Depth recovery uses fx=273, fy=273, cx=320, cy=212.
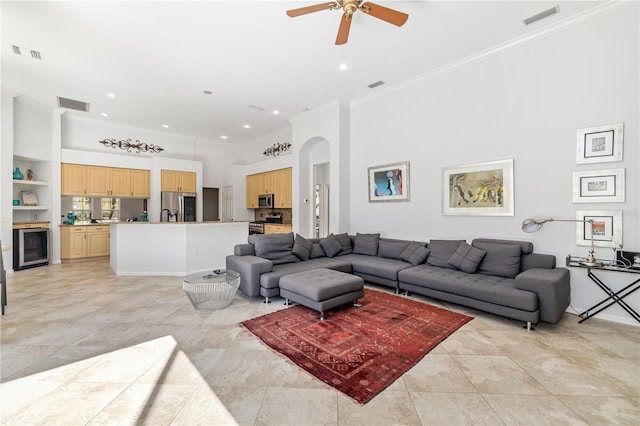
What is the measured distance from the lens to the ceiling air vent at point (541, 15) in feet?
10.3

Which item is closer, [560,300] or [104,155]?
[560,300]

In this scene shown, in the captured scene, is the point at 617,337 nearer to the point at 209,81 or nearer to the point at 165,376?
the point at 165,376

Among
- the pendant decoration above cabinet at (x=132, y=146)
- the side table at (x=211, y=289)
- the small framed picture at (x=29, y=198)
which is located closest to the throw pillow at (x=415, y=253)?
the side table at (x=211, y=289)

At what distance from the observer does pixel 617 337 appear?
8.91ft

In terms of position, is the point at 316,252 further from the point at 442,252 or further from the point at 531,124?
the point at 531,124

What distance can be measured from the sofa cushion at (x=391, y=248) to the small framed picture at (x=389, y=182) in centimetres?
85

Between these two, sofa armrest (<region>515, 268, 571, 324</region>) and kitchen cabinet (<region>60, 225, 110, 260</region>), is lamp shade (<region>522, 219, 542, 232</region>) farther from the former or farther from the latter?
kitchen cabinet (<region>60, 225, 110, 260</region>)

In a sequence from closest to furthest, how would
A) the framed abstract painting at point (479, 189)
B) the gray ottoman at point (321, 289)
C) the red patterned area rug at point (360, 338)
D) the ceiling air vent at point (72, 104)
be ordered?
the red patterned area rug at point (360, 338)
the gray ottoman at point (321, 289)
the framed abstract painting at point (479, 189)
the ceiling air vent at point (72, 104)

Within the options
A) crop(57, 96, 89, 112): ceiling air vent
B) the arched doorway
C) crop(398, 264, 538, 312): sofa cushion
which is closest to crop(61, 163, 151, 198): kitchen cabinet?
crop(57, 96, 89, 112): ceiling air vent

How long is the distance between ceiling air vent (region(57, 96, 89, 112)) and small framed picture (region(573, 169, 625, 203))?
8807mm

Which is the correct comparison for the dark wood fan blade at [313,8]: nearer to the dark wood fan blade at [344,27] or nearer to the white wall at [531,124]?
the dark wood fan blade at [344,27]

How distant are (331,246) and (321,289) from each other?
1.96 metres

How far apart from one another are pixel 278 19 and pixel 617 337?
16.3 ft

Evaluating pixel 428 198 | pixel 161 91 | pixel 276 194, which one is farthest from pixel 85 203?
pixel 428 198
